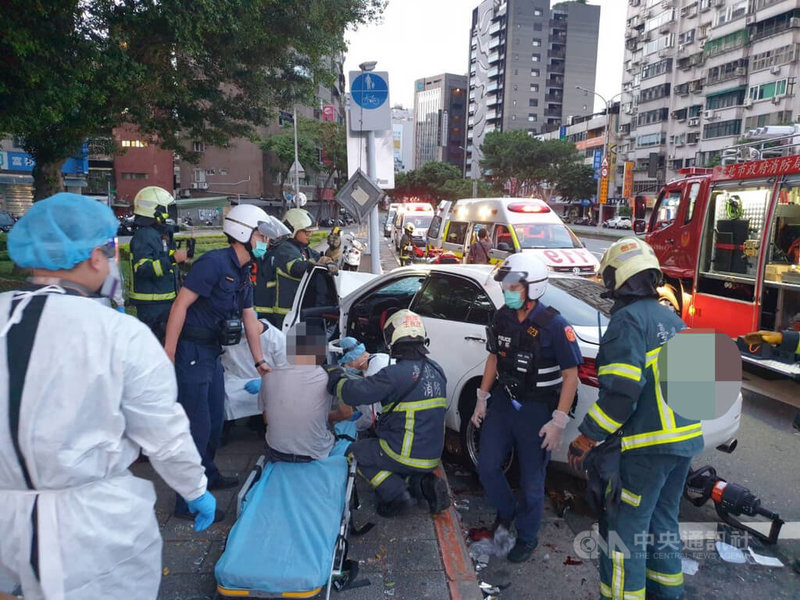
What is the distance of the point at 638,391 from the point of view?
8.46ft

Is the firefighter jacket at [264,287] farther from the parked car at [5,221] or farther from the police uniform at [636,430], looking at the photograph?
the parked car at [5,221]

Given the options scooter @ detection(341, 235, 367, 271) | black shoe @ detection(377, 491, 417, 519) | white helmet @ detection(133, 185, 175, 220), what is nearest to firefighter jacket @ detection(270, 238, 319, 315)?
white helmet @ detection(133, 185, 175, 220)

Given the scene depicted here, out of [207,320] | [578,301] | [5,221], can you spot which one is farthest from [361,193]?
[5,221]

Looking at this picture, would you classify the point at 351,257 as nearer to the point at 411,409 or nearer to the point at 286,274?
the point at 286,274

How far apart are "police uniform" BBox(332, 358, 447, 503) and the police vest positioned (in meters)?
0.49

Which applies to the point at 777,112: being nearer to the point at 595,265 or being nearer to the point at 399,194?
the point at 595,265

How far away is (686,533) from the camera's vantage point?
368 cm

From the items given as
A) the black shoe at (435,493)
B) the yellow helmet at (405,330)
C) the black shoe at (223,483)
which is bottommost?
the black shoe at (223,483)

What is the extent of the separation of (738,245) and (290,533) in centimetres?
735

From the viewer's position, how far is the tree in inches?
281

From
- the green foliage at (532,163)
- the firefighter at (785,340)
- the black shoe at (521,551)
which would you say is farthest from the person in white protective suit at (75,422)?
the green foliage at (532,163)

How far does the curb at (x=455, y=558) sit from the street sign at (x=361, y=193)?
5224 mm

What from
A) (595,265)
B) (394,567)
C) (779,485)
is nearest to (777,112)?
(595,265)

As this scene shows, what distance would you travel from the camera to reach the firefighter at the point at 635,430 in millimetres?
2623
